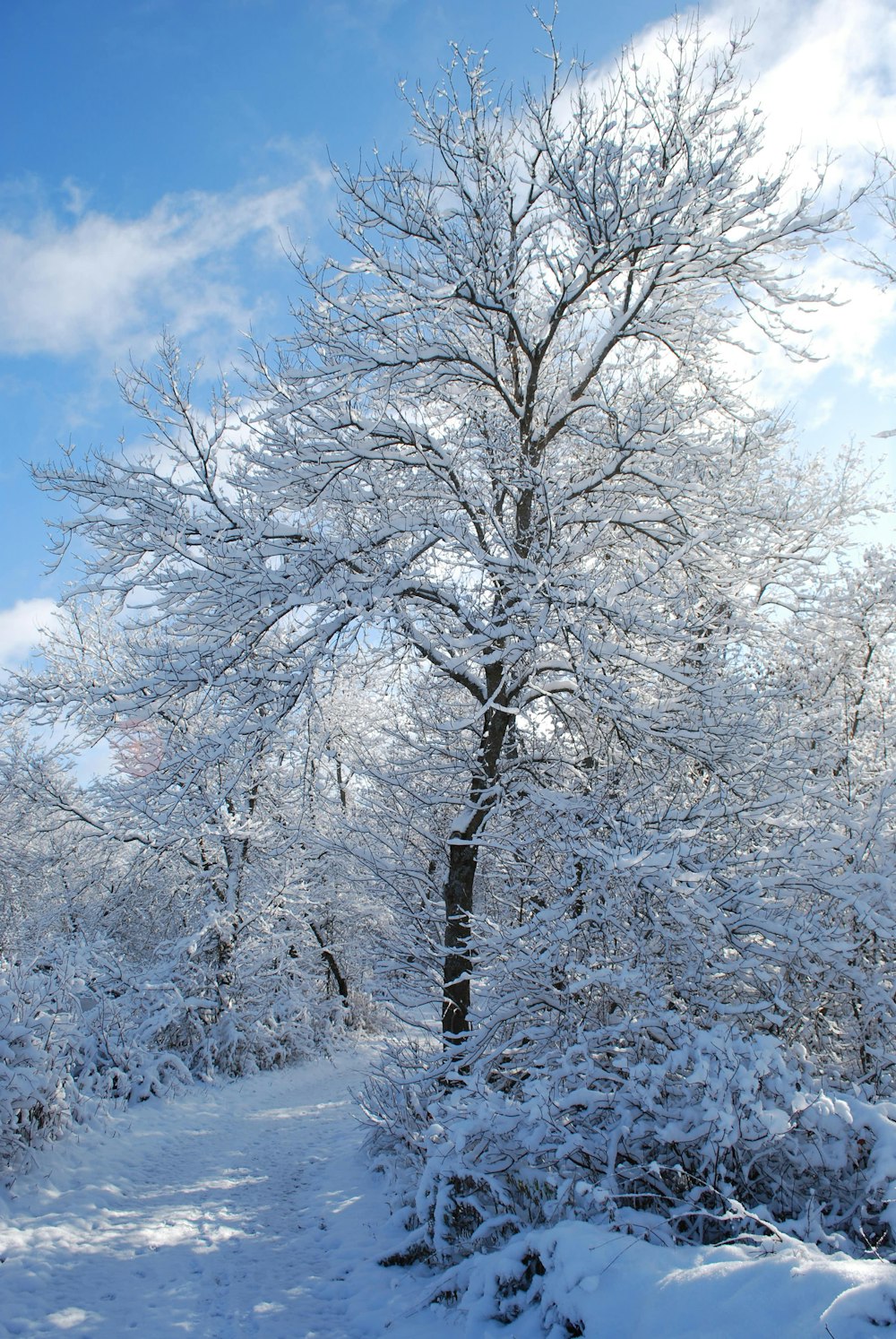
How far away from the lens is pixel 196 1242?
4883mm

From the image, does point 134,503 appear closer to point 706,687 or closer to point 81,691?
point 81,691

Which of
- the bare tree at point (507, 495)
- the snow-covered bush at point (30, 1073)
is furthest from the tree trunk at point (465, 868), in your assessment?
the snow-covered bush at point (30, 1073)

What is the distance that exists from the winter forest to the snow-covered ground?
0.27 ft

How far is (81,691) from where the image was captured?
6.79 meters

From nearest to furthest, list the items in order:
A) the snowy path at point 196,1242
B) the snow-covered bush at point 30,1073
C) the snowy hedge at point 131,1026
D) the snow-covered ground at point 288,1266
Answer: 1. the snow-covered ground at point 288,1266
2. the snowy path at point 196,1242
3. the snow-covered bush at point 30,1073
4. the snowy hedge at point 131,1026

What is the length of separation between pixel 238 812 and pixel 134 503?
9.06 metres

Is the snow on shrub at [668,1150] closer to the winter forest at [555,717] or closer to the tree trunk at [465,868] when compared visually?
the winter forest at [555,717]

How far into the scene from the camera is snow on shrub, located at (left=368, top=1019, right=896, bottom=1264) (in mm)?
2961

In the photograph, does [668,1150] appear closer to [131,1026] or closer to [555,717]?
[555,717]

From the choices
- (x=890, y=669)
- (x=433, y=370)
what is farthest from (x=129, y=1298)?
(x=890, y=669)

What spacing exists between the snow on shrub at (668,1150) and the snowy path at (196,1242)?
24.6 inches

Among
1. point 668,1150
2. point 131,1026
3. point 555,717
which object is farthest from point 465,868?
point 131,1026

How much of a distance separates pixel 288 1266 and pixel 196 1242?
71cm

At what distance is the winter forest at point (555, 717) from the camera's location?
11.6 ft
